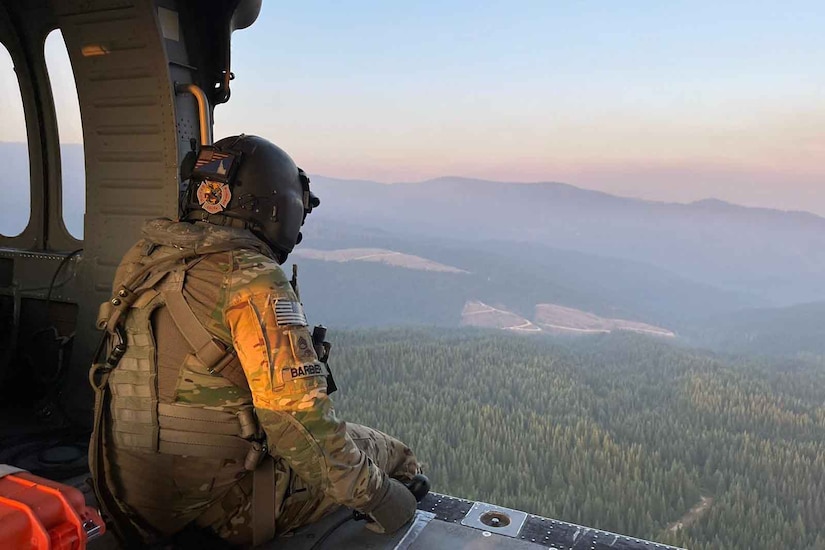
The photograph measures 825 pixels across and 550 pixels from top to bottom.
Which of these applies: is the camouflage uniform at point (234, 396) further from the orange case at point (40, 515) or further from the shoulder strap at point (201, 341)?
the orange case at point (40, 515)

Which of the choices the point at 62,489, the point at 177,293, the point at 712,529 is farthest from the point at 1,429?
the point at 712,529

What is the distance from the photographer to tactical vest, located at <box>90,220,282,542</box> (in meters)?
1.81

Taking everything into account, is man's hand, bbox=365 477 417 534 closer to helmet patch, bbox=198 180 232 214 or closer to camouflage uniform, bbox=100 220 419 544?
camouflage uniform, bbox=100 220 419 544

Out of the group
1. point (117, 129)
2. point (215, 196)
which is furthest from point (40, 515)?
point (117, 129)

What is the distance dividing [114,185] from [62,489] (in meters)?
2.79

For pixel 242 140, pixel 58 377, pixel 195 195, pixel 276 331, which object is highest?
pixel 242 140

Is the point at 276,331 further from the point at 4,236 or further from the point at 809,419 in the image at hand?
the point at 809,419

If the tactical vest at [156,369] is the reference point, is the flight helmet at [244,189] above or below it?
above

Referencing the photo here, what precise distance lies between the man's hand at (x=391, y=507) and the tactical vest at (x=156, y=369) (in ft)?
1.42

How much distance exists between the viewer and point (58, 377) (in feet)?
12.5

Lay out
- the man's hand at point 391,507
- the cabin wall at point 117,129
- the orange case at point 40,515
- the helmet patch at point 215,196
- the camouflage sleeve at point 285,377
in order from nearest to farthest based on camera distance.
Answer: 1. the orange case at point 40,515
2. the camouflage sleeve at point 285,377
3. the helmet patch at point 215,196
4. the man's hand at point 391,507
5. the cabin wall at point 117,129

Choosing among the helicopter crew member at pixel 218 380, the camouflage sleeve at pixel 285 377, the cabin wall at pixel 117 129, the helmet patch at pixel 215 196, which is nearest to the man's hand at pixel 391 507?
the helicopter crew member at pixel 218 380

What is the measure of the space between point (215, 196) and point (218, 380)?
0.57 meters

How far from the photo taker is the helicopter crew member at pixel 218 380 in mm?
1736
